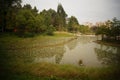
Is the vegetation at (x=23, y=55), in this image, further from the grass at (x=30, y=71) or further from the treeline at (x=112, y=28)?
the treeline at (x=112, y=28)

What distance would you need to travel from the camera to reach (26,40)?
5.03m

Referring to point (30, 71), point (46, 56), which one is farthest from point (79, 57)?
point (30, 71)

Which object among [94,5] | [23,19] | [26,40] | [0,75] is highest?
[94,5]

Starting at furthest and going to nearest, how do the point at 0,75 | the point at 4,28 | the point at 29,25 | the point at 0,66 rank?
the point at 29,25 < the point at 4,28 < the point at 0,66 < the point at 0,75

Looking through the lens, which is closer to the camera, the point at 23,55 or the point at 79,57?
the point at 23,55

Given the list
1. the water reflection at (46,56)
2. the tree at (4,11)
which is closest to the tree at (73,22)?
the water reflection at (46,56)

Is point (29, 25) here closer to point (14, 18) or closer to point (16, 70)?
point (14, 18)

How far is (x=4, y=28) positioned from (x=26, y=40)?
3.01 feet

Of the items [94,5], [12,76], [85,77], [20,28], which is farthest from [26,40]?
[94,5]

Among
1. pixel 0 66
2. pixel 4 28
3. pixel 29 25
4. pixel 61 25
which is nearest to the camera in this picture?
pixel 0 66

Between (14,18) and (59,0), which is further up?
(59,0)

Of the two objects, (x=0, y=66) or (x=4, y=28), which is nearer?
(x=0, y=66)

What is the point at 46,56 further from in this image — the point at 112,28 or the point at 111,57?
the point at 112,28

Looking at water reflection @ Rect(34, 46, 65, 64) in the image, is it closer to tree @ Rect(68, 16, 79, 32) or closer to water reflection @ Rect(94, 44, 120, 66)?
tree @ Rect(68, 16, 79, 32)
